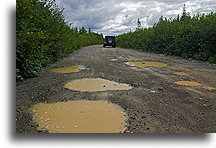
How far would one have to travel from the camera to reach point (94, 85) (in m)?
5.12

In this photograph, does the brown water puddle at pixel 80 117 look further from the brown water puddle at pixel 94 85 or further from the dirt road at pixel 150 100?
the brown water puddle at pixel 94 85

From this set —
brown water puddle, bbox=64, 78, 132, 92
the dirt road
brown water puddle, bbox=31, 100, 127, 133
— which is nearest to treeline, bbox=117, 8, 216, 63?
the dirt road

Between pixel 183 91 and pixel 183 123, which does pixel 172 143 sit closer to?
pixel 183 123

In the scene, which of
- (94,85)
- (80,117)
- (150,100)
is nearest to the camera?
(80,117)

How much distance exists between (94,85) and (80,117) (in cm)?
210

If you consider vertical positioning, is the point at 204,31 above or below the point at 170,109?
above

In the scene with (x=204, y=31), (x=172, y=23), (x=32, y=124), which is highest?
(x=172, y=23)

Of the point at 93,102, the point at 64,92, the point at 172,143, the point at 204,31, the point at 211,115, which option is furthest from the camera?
the point at 204,31

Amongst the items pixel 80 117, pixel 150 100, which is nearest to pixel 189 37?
pixel 150 100

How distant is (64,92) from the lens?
4.47 metres

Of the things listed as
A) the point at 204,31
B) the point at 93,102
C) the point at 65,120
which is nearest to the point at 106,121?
the point at 65,120

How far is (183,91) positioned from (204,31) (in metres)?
8.29

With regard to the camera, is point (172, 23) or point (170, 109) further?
point (172, 23)

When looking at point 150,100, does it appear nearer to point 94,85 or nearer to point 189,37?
point 94,85
